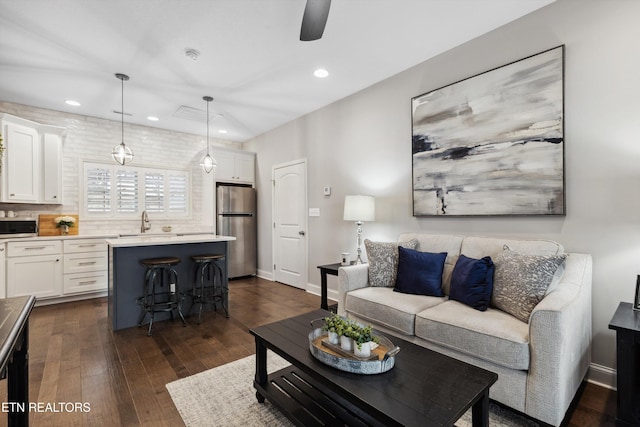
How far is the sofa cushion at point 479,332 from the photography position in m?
1.69

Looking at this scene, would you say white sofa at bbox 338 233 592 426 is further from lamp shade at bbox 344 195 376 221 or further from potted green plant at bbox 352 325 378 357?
lamp shade at bbox 344 195 376 221

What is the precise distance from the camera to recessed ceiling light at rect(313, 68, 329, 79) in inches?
133

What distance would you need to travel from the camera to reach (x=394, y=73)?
3453 millimetres

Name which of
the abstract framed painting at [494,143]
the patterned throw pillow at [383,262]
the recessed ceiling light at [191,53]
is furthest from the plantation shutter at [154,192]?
the abstract framed painting at [494,143]

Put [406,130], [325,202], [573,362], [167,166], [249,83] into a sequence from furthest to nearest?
1. [167,166]
2. [325,202]
3. [249,83]
4. [406,130]
5. [573,362]

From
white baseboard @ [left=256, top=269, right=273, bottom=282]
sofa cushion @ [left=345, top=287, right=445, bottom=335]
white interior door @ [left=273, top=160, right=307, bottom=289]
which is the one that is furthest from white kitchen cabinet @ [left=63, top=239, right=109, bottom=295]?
A: sofa cushion @ [left=345, top=287, right=445, bottom=335]

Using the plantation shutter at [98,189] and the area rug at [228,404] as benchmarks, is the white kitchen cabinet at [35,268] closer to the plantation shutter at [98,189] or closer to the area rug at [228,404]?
the plantation shutter at [98,189]

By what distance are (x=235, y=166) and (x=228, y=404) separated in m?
4.59

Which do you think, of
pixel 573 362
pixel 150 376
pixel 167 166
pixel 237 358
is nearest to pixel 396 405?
pixel 573 362

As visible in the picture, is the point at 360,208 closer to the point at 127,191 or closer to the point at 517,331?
the point at 517,331

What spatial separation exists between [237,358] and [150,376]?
0.63m

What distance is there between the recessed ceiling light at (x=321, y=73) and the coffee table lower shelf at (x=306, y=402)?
2990 mm

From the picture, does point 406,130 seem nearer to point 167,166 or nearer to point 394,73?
point 394,73

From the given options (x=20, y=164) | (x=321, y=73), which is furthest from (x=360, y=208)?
(x=20, y=164)
